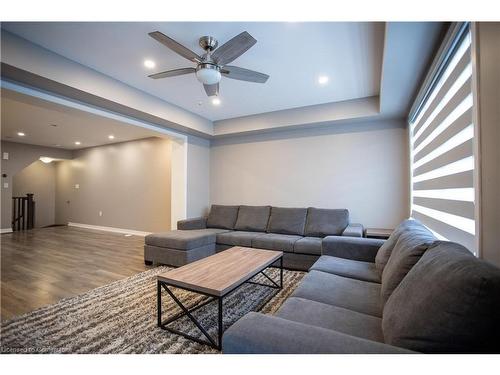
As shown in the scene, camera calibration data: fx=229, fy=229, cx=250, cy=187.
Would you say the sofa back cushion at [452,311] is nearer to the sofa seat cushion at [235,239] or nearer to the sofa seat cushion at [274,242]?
the sofa seat cushion at [274,242]

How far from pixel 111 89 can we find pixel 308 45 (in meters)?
2.41

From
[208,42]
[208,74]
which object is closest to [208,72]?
[208,74]

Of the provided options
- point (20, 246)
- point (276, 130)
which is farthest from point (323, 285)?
point (20, 246)

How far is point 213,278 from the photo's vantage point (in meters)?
1.84

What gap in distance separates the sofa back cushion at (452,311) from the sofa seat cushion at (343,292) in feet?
1.43

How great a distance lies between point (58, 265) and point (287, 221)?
359cm

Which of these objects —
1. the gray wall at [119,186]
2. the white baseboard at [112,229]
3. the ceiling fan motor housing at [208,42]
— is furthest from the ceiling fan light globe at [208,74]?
the white baseboard at [112,229]

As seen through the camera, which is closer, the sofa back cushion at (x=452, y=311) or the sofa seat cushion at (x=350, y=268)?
the sofa back cushion at (x=452, y=311)

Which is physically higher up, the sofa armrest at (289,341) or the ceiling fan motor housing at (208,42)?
the ceiling fan motor housing at (208,42)

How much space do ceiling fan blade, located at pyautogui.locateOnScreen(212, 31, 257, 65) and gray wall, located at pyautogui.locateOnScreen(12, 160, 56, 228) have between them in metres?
8.62

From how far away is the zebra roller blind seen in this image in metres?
1.47

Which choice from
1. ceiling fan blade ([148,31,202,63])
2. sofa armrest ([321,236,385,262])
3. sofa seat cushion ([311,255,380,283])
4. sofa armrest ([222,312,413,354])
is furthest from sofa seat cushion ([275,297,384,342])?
ceiling fan blade ([148,31,202,63])

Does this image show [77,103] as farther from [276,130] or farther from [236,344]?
[236,344]

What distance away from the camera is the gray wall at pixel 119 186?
547 centimetres
